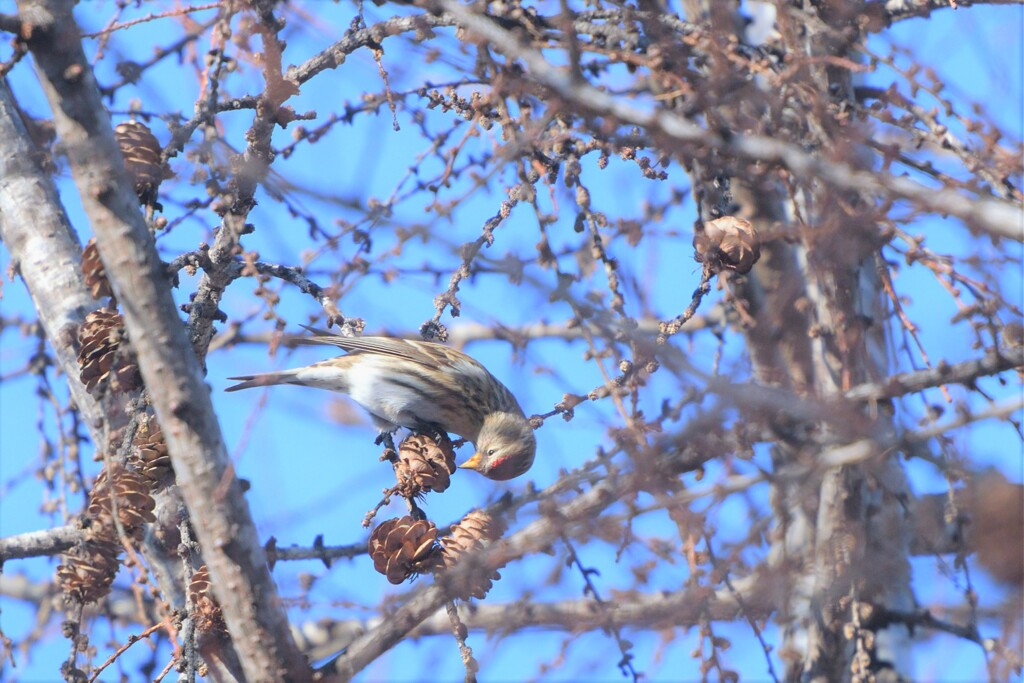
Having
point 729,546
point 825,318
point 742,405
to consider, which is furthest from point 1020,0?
point 742,405

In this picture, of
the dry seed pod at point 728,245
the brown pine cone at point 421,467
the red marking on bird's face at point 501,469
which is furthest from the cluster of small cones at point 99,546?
the red marking on bird's face at point 501,469

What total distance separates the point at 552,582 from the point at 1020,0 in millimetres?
2538

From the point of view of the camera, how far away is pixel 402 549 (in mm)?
2629

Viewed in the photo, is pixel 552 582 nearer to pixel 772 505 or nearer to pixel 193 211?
pixel 772 505

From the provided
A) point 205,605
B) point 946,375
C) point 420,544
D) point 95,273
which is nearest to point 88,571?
point 205,605

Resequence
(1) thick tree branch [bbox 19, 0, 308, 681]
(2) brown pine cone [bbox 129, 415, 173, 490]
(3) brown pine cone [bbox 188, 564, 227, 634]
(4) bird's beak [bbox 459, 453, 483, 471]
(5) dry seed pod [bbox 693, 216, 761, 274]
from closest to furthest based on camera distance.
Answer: (1) thick tree branch [bbox 19, 0, 308, 681]
(3) brown pine cone [bbox 188, 564, 227, 634]
(2) brown pine cone [bbox 129, 415, 173, 490]
(5) dry seed pod [bbox 693, 216, 761, 274]
(4) bird's beak [bbox 459, 453, 483, 471]

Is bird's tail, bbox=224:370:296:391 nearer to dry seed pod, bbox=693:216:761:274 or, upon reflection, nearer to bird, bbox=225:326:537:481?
bird, bbox=225:326:537:481

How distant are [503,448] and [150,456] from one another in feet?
6.18

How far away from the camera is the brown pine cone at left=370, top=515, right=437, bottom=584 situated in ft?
→ 8.63

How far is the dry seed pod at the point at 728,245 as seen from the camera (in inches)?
116

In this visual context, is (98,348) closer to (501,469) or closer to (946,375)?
(501,469)

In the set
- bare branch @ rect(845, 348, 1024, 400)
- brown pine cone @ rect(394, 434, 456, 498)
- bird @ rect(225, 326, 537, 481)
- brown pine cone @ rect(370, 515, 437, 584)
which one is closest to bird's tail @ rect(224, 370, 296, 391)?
bird @ rect(225, 326, 537, 481)

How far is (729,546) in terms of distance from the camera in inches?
96.9

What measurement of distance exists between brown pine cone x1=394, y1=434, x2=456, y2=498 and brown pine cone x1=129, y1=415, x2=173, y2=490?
0.63 metres
